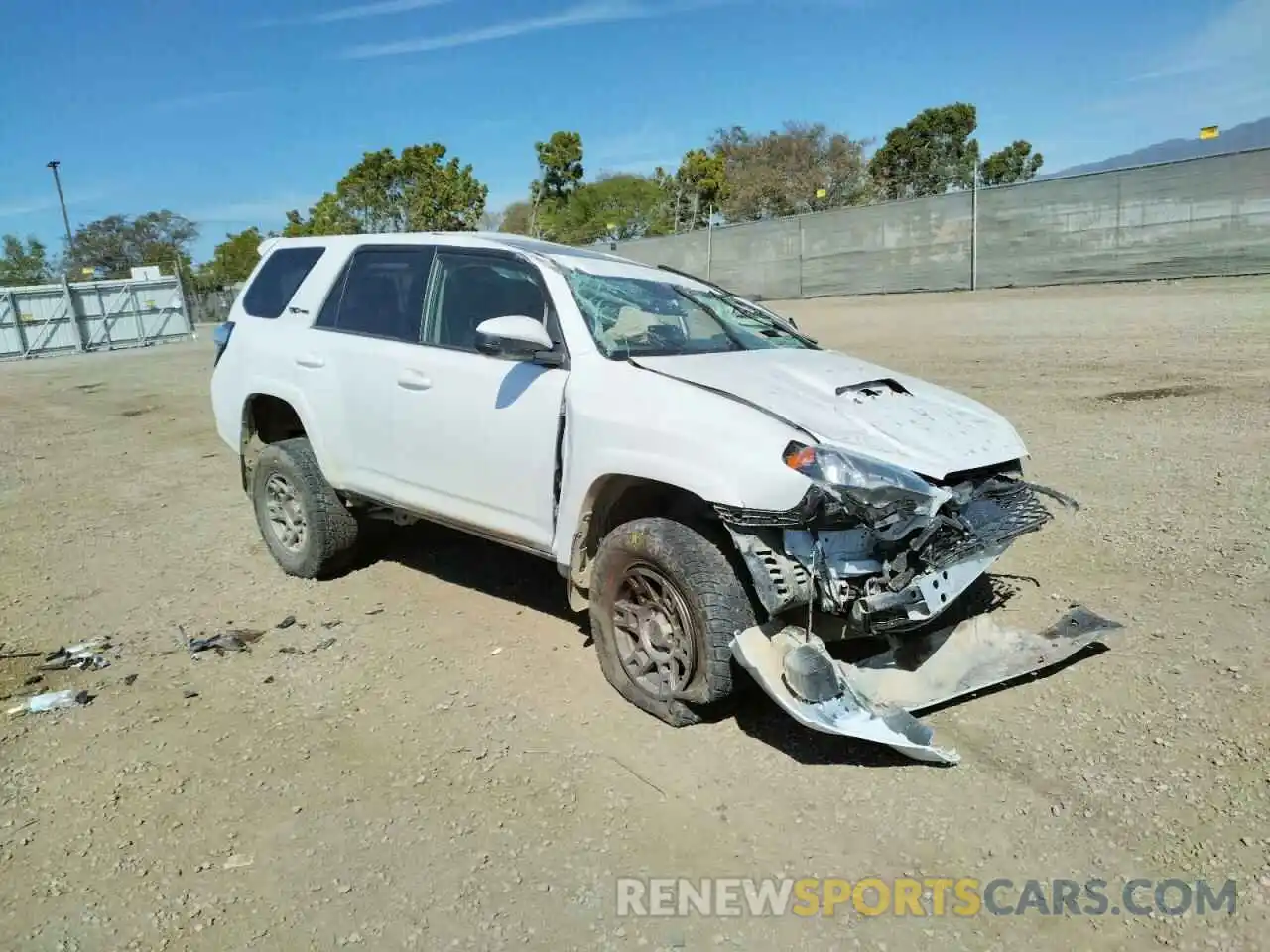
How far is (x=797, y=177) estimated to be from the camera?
52406mm

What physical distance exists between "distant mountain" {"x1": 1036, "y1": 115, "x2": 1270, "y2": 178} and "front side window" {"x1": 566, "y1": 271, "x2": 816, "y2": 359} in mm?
18960

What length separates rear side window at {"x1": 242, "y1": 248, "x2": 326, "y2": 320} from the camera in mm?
5609

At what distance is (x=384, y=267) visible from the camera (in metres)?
5.11

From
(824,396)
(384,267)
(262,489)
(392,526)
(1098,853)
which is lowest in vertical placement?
(1098,853)

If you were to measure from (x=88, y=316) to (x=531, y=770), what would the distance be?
113 feet

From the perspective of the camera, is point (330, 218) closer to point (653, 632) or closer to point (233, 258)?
point (233, 258)

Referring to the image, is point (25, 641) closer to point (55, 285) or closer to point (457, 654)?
point (457, 654)

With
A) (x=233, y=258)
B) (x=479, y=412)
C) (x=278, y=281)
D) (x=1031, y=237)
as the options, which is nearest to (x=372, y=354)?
(x=479, y=412)

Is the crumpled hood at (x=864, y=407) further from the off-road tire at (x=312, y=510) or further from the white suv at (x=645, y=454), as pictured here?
the off-road tire at (x=312, y=510)

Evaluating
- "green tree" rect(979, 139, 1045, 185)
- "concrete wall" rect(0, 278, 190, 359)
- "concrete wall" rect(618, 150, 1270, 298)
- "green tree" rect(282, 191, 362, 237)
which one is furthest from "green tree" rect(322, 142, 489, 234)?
"green tree" rect(979, 139, 1045, 185)

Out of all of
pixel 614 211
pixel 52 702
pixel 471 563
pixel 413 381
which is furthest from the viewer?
pixel 614 211

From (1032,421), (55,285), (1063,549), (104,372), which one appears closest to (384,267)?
(1063,549)

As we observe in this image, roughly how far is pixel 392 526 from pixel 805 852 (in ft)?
12.8

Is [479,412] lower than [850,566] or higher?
higher
